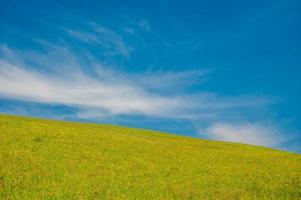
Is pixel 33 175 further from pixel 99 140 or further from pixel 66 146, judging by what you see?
pixel 99 140

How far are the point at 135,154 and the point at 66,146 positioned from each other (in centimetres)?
585

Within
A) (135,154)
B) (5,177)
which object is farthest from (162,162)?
(5,177)

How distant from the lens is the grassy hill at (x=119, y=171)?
2089 centimetres

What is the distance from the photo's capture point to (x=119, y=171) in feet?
83.5

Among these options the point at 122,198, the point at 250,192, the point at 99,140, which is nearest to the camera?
the point at 122,198

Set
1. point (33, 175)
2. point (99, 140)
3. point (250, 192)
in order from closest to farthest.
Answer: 1. point (33, 175)
2. point (250, 192)
3. point (99, 140)

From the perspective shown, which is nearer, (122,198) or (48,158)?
(122,198)

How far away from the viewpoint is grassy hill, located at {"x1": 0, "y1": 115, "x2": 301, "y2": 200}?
20891 millimetres

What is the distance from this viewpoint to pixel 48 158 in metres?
26.0

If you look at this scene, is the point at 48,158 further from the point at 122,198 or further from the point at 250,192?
the point at 250,192

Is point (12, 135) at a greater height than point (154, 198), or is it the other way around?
point (12, 135)

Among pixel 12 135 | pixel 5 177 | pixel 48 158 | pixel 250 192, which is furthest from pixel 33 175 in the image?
pixel 250 192

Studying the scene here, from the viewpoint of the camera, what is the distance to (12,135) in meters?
32.0

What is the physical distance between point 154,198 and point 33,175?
291 inches
